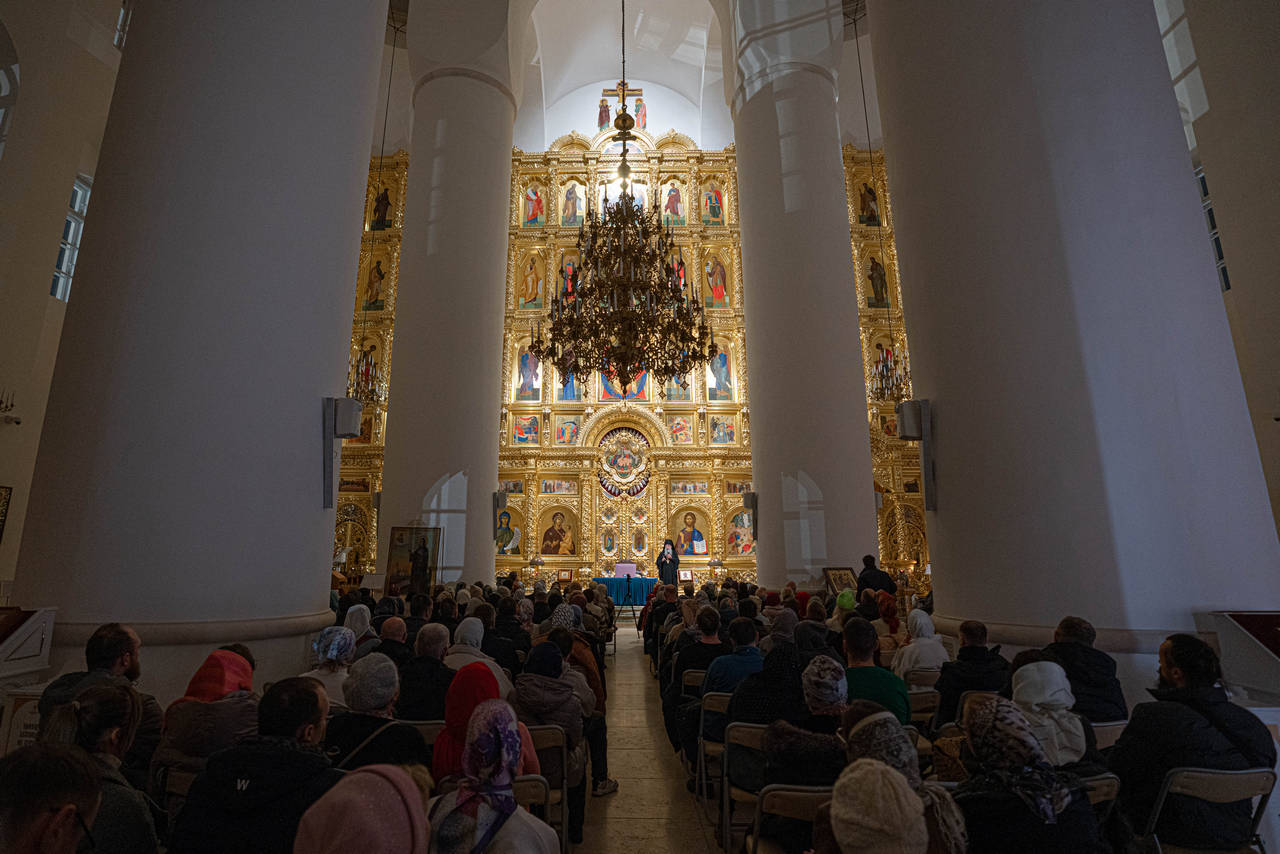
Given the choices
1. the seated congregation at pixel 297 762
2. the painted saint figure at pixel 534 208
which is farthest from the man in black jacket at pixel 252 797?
the painted saint figure at pixel 534 208

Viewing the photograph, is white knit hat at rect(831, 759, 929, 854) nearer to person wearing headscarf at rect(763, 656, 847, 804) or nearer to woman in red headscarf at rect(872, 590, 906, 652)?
person wearing headscarf at rect(763, 656, 847, 804)

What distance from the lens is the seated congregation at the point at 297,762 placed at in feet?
4.11

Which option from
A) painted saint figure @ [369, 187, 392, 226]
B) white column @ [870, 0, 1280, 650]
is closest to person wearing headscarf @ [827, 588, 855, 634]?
white column @ [870, 0, 1280, 650]

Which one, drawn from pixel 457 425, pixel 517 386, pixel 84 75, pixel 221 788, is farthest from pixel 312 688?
pixel 517 386

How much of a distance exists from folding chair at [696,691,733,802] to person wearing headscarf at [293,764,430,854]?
2.12 m

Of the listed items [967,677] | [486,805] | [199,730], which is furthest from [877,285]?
[486,805]

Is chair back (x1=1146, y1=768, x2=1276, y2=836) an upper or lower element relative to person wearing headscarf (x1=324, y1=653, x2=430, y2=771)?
lower

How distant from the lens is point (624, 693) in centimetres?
702

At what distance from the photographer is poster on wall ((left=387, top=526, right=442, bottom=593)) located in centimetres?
833

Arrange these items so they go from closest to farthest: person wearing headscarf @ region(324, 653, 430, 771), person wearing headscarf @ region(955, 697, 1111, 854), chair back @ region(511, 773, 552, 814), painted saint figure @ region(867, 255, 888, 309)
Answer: person wearing headscarf @ region(955, 697, 1111, 854)
chair back @ region(511, 773, 552, 814)
person wearing headscarf @ region(324, 653, 430, 771)
painted saint figure @ region(867, 255, 888, 309)

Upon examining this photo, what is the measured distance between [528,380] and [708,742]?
17514mm

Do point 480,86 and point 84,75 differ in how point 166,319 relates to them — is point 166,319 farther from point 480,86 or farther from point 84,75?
point 480,86

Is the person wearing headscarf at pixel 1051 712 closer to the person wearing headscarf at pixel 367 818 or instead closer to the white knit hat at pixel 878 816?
the white knit hat at pixel 878 816

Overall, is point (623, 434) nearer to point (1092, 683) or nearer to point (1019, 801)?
point (1092, 683)
